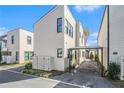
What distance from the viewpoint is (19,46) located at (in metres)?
24.4

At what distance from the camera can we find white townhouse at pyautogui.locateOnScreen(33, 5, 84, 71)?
14.7 m

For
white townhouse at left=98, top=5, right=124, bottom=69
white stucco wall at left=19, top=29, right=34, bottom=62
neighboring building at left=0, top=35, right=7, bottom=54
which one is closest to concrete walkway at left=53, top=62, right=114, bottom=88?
white townhouse at left=98, top=5, right=124, bottom=69

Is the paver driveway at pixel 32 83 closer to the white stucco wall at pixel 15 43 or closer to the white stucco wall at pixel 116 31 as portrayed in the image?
the white stucco wall at pixel 116 31

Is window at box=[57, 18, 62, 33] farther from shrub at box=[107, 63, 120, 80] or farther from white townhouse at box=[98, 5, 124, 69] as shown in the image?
shrub at box=[107, 63, 120, 80]

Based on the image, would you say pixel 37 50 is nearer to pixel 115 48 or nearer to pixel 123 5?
pixel 115 48

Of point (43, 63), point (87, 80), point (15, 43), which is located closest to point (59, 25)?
point (43, 63)

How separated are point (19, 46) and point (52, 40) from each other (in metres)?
10.8

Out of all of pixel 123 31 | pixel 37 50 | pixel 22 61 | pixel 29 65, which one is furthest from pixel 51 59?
pixel 22 61

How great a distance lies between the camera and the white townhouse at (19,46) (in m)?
24.5

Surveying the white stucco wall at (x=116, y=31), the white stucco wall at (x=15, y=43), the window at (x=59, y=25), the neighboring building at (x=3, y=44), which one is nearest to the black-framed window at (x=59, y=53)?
the window at (x=59, y=25)

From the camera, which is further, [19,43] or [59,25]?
[19,43]

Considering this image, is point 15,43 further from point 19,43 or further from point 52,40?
point 52,40

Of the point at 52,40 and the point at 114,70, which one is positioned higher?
the point at 52,40

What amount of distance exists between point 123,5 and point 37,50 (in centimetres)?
998
